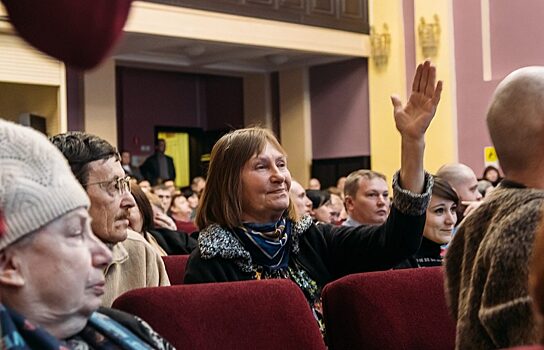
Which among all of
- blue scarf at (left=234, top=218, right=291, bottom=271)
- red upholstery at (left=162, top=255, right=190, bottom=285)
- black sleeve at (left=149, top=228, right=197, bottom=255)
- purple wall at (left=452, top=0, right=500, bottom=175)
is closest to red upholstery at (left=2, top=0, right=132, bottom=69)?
blue scarf at (left=234, top=218, right=291, bottom=271)

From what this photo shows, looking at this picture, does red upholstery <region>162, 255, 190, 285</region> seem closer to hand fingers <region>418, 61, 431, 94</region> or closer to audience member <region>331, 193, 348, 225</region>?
hand fingers <region>418, 61, 431, 94</region>

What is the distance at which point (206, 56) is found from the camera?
15031 millimetres

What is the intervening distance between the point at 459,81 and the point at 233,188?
11746 millimetres

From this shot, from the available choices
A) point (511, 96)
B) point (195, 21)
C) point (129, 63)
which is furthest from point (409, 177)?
point (129, 63)

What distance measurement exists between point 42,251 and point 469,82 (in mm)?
13299

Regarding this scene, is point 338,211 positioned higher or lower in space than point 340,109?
lower

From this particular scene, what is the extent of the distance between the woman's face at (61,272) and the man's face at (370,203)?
3.93 m

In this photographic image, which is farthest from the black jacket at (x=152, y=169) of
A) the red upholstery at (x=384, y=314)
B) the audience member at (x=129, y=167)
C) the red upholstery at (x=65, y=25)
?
the red upholstery at (x=65, y=25)

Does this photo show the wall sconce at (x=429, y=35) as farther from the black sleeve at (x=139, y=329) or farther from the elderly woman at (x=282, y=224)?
the black sleeve at (x=139, y=329)

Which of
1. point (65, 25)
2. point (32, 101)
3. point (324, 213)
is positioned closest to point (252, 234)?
point (65, 25)

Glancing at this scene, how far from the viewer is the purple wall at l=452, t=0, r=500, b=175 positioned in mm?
14328

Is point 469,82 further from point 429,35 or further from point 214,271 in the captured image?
point 214,271

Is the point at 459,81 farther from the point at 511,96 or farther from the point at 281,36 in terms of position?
the point at 511,96

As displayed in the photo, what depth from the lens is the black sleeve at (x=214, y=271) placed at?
305 centimetres
